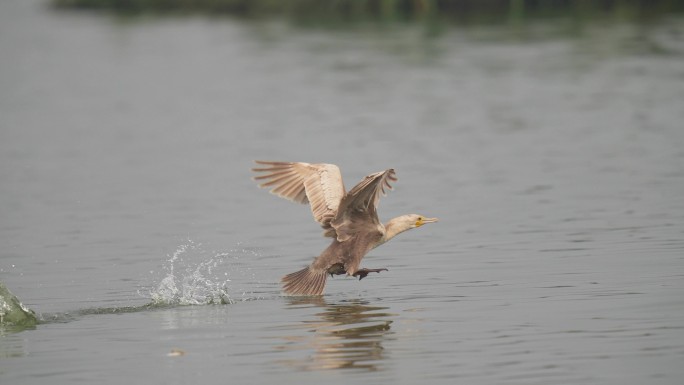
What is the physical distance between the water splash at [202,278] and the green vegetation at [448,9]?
2356 cm

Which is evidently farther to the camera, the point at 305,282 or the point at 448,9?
the point at 448,9

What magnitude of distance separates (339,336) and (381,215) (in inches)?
209

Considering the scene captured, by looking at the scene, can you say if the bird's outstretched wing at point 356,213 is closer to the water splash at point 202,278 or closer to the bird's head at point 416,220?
the bird's head at point 416,220

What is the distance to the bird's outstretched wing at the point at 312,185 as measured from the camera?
11.5m

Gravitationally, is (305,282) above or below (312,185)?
below

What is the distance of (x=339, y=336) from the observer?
9.71 meters

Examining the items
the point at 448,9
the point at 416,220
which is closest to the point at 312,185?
the point at 416,220

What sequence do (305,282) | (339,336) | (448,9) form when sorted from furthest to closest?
(448,9) < (305,282) < (339,336)

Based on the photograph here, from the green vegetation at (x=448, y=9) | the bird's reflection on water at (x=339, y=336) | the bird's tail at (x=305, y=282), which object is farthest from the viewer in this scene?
the green vegetation at (x=448, y=9)

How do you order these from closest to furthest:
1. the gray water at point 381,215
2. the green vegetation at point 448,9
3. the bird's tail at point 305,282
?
the gray water at point 381,215 → the bird's tail at point 305,282 → the green vegetation at point 448,9

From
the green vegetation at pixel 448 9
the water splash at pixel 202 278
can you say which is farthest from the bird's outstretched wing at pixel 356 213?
the green vegetation at pixel 448 9

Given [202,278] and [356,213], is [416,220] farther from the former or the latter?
[202,278]

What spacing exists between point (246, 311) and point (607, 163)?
320 inches

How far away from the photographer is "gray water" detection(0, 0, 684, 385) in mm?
9180
